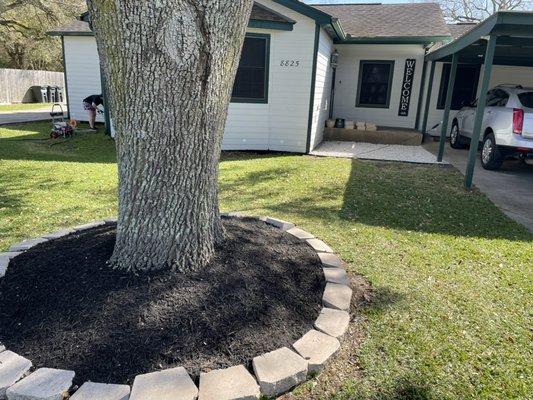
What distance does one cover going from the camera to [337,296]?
9.53 ft

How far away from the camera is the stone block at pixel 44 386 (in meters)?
1.90

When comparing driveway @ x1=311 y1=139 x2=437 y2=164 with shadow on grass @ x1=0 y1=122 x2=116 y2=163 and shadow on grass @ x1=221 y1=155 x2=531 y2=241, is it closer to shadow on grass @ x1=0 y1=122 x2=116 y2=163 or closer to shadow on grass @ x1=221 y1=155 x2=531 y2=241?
shadow on grass @ x1=221 y1=155 x2=531 y2=241

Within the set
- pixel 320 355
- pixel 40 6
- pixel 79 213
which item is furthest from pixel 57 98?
pixel 320 355

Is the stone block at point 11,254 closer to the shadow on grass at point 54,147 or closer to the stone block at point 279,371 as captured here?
the stone block at point 279,371

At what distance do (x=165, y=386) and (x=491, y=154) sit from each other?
8323 millimetres

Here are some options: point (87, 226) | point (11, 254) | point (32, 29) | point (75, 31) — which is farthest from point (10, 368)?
point (32, 29)

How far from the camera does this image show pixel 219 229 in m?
3.19

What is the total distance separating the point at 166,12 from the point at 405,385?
2.46m

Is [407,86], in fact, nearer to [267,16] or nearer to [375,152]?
[375,152]

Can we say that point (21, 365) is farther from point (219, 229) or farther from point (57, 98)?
point (57, 98)

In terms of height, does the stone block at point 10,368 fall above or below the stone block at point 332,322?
below

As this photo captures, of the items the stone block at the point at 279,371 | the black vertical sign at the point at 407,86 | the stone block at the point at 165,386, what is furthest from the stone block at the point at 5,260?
the black vertical sign at the point at 407,86

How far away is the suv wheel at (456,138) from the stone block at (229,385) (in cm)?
1093

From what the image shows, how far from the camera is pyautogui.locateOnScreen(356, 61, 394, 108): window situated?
1280 cm
